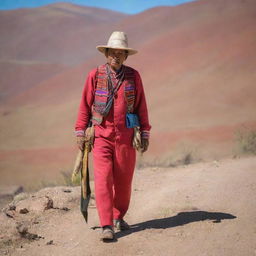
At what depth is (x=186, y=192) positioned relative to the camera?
6.45 m

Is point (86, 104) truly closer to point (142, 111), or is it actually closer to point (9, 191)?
point (142, 111)

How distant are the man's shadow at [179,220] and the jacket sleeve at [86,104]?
112 cm

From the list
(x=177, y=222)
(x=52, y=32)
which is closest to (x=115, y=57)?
(x=177, y=222)

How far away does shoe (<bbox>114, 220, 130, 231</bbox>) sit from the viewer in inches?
193

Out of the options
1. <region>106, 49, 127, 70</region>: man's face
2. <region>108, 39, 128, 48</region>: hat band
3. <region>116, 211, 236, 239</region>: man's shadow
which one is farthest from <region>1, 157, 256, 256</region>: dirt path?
<region>108, 39, 128, 48</region>: hat band

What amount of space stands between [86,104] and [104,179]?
777mm

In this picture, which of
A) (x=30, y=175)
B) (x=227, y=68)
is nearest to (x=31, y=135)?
(x=30, y=175)

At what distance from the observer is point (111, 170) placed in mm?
4617

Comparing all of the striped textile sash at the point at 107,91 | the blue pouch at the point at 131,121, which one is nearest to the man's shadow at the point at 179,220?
the blue pouch at the point at 131,121

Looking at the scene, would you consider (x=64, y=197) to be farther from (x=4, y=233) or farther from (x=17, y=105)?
(x=17, y=105)

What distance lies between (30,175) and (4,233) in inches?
443

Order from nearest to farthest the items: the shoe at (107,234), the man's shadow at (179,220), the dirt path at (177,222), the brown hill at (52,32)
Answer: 1. the dirt path at (177,222)
2. the shoe at (107,234)
3. the man's shadow at (179,220)
4. the brown hill at (52,32)

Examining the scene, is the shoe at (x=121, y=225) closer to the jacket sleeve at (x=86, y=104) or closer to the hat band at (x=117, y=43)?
the jacket sleeve at (x=86, y=104)

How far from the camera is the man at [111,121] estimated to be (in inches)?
179
